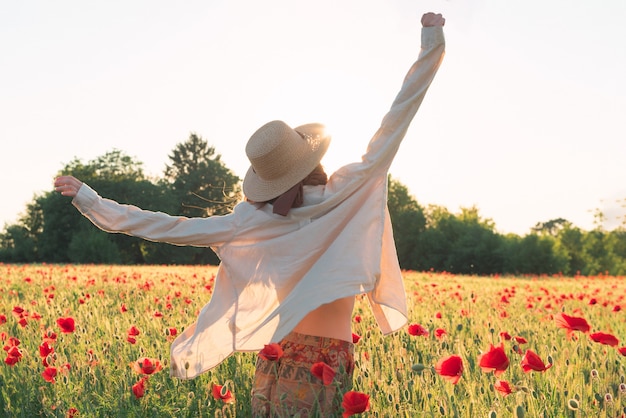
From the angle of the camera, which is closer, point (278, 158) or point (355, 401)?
point (355, 401)

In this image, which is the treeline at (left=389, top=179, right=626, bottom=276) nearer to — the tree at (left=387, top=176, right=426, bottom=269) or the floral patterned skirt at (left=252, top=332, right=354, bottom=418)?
the tree at (left=387, top=176, right=426, bottom=269)

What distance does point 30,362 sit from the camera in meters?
4.95

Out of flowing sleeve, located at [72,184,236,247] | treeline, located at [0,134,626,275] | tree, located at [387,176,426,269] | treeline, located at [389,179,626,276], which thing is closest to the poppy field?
flowing sleeve, located at [72,184,236,247]

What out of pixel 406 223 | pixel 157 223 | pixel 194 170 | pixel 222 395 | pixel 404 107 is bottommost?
pixel 222 395

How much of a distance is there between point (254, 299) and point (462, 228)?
41.4 m

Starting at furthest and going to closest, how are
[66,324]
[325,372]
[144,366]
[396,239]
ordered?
1. [396,239]
2. [66,324]
3. [144,366]
4. [325,372]

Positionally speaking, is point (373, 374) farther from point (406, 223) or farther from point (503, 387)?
point (406, 223)

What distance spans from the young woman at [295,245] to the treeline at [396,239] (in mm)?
35525

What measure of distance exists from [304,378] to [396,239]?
45197mm

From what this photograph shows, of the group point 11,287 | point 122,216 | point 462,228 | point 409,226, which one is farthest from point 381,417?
point 409,226

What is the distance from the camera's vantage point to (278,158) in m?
3.25

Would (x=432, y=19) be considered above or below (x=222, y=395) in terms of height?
above

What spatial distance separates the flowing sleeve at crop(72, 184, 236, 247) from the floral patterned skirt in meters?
0.66

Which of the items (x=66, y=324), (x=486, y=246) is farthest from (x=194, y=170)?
(x=66, y=324)
